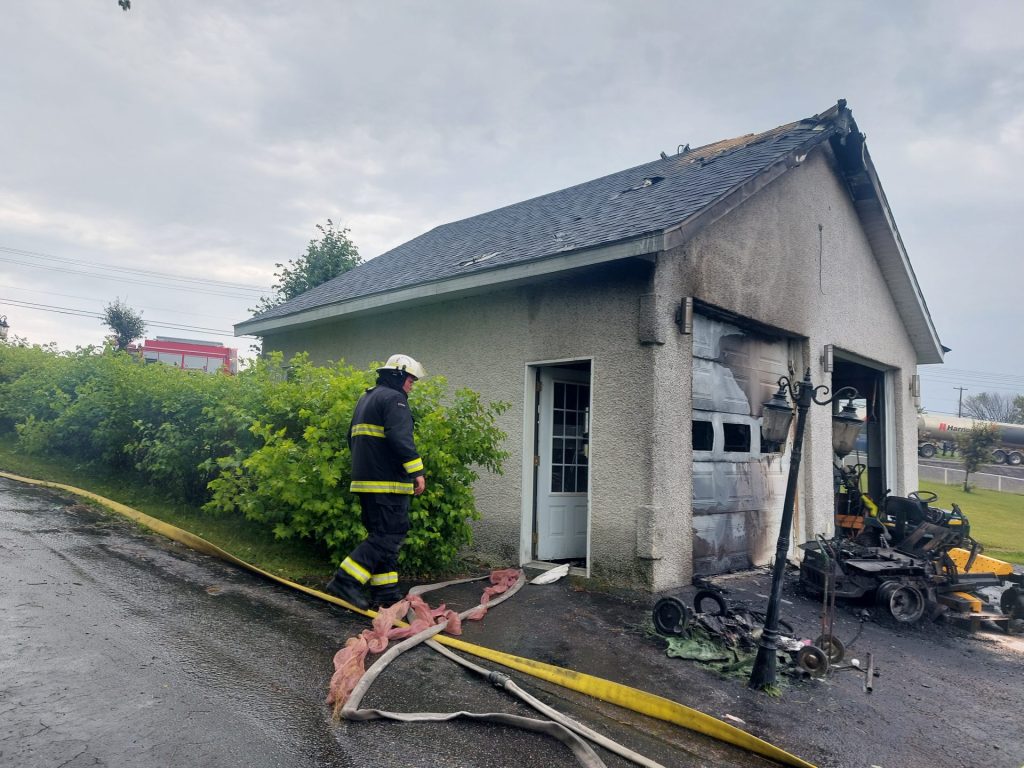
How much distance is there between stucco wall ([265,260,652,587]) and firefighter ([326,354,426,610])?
222 centimetres

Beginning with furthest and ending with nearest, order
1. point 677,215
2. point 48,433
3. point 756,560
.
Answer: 1. point 48,433
2. point 756,560
3. point 677,215

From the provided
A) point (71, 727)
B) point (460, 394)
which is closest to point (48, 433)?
point (460, 394)

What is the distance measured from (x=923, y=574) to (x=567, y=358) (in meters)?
4.25

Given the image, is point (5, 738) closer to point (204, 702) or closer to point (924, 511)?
point (204, 702)

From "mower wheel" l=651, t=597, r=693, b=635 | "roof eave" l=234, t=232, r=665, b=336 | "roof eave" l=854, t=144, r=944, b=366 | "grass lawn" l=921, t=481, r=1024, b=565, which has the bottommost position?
"grass lawn" l=921, t=481, r=1024, b=565

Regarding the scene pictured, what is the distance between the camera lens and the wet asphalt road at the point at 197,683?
2.82 metres

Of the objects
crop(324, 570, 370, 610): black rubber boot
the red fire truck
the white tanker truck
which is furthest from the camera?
the white tanker truck

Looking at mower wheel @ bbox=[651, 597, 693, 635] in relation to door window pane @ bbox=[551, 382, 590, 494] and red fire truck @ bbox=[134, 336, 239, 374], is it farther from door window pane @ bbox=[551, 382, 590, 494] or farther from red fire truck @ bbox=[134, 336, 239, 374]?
red fire truck @ bbox=[134, 336, 239, 374]

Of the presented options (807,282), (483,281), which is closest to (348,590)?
(483,281)

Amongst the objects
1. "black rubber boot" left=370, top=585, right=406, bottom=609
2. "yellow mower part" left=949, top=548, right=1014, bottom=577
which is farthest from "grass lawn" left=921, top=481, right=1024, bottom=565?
"black rubber boot" left=370, top=585, right=406, bottom=609

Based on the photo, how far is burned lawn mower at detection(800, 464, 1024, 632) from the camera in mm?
6121

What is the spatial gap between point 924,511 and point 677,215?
487cm

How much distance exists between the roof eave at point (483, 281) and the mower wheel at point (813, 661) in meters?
3.45

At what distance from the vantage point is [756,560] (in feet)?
25.6
